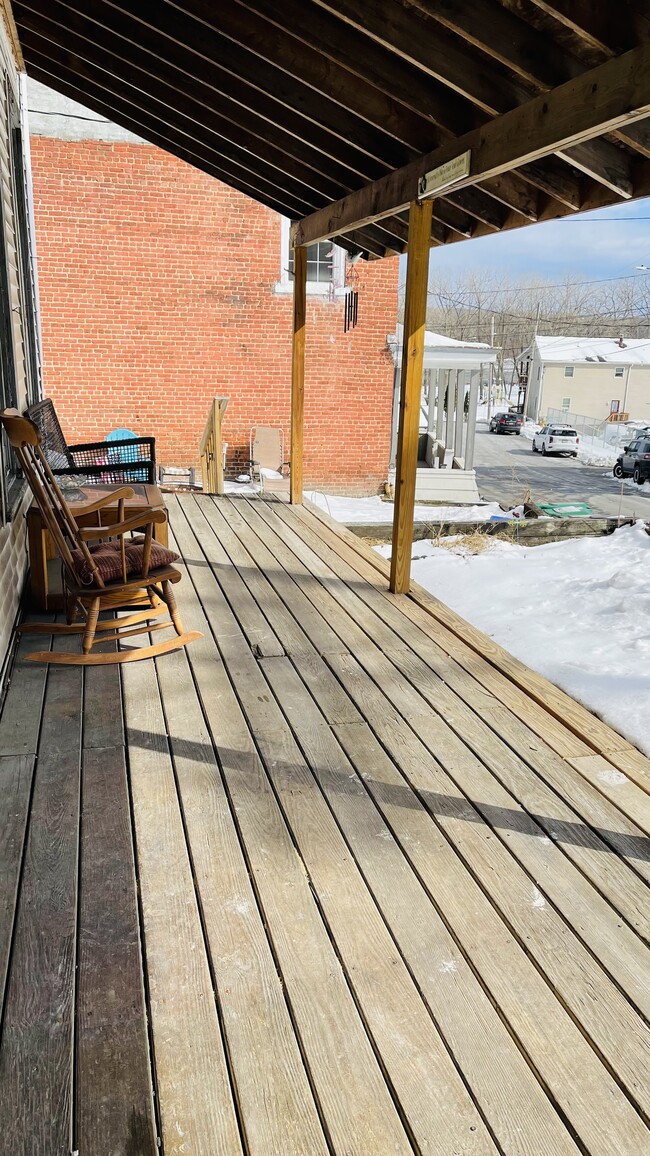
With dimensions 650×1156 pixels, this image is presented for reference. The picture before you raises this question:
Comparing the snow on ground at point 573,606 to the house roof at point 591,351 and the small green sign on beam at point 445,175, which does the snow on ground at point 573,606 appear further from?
the house roof at point 591,351

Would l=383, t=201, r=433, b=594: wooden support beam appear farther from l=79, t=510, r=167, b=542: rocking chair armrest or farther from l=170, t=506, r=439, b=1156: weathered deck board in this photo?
l=170, t=506, r=439, b=1156: weathered deck board

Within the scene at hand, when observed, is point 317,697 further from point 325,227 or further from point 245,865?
point 325,227

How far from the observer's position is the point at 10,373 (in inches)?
177

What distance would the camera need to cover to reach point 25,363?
571 cm

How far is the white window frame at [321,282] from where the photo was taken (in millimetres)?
11352

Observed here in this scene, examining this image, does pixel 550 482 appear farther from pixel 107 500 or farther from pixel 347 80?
pixel 107 500

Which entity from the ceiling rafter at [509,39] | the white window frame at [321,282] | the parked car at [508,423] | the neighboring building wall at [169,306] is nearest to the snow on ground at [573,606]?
the ceiling rafter at [509,39]

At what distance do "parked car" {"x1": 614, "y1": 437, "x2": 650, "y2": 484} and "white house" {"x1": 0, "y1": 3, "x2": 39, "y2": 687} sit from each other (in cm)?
2116

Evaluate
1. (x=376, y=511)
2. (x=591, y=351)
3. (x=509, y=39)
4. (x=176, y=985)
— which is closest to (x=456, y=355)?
(x=376, y=511)

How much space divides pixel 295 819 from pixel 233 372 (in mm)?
9827

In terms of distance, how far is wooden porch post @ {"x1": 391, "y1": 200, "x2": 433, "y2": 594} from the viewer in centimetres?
435

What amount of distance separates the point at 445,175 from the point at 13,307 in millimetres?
2512

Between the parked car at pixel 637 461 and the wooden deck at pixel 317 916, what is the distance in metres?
22.8

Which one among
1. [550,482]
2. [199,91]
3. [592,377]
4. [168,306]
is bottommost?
[550,482]
